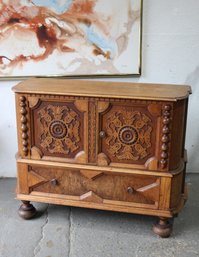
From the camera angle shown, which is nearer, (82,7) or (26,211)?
(26,211)

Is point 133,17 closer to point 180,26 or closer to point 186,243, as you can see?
point 180,26

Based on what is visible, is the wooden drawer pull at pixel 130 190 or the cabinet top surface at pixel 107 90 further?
the wooden drawer pull at pixel 130 190

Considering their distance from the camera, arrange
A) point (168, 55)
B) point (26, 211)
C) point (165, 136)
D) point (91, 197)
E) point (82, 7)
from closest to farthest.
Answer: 1. point (165, 136)
2. point (91, 197)
3. point (26, 211)
4. point (82, 7)
5. point (168, 55)

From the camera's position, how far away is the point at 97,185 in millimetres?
2342

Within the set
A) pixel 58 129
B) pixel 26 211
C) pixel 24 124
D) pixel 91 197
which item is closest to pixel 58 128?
pixel 58 129

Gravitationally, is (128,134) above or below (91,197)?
above

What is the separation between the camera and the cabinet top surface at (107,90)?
212 cm

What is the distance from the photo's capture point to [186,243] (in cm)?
227

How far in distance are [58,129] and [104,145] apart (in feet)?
0.99

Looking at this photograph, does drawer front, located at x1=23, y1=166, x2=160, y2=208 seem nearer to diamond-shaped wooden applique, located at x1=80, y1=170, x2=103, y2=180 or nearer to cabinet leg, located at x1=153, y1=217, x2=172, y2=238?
diamond-shaped wooden applique, located at x1=80, y1=170, x2=103, y2=180

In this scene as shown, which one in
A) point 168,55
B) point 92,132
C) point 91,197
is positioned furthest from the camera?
point 168,55

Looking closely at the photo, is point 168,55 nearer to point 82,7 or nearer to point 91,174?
point 82,7

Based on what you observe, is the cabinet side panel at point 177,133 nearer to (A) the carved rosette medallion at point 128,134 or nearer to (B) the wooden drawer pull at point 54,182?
(A) the carved rosette medallion at point 128,134

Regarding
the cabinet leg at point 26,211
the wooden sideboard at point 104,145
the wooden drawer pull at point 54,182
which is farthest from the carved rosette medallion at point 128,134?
the cabinet leg at point 26,211
